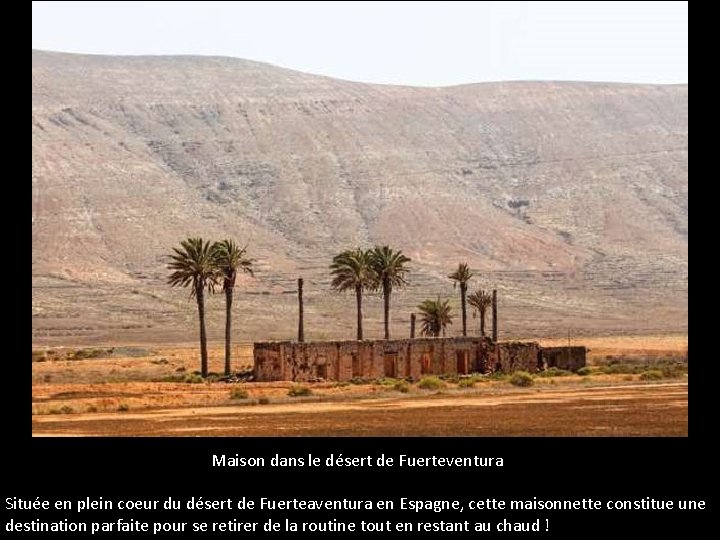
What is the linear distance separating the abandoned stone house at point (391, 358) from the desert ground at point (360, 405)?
2198 mm

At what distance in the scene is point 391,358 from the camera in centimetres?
7050

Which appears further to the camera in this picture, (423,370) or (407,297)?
(407,297)

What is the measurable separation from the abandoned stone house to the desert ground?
220cm

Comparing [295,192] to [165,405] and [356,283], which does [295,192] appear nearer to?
[356,283]

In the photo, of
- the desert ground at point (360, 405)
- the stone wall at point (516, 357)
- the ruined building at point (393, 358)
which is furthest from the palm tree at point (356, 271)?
the stone wall at point (516, 357)

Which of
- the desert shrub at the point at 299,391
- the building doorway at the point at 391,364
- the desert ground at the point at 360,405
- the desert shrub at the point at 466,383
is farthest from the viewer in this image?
the building doorway at the point at 391,364

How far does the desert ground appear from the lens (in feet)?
122

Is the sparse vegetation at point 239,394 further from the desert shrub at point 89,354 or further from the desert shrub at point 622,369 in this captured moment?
the desert shrub at point 89,354

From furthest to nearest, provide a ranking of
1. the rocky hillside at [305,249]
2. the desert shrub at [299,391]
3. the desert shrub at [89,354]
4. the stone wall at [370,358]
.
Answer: the rocky hillside at [305,249]
the desert shrub at [89,354]
the stone wall at [370,358]
the desert shrub at [299,391]

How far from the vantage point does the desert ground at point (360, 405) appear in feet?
122
